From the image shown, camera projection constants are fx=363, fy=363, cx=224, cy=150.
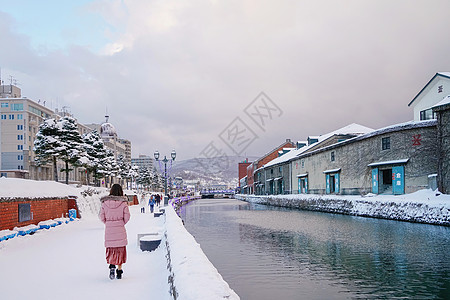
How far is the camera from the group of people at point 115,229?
6906mm

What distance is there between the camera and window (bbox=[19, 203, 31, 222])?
43.7ft

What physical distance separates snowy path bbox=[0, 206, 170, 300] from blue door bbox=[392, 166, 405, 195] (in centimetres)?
2090

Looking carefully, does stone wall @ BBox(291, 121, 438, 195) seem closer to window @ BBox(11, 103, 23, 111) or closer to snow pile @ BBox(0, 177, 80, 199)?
snow pile @ BBox(0, 177, 80, 199)

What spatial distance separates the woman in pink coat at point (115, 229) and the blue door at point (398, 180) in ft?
78.5

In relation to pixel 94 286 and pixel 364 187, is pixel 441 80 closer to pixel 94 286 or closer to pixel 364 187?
pixel 364 187

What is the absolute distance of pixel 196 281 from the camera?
15.8 ft

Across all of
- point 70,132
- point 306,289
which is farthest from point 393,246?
point 70,132

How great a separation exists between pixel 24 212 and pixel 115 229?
868 centimetres

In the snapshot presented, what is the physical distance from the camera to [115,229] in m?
6.96

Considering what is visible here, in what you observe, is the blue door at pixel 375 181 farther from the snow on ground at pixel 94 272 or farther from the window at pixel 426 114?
the snow on ground at pixel 94 272

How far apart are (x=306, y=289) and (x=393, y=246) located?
6.34 m

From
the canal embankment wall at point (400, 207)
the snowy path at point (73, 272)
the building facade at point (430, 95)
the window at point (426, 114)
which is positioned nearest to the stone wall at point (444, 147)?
the canal embankment wall at point (400, 207)

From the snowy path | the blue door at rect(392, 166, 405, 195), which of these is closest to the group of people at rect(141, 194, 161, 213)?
the snowy path

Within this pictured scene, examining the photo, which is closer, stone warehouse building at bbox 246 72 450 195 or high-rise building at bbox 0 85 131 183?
stone warehouse building at bbox 246 72 450 195
